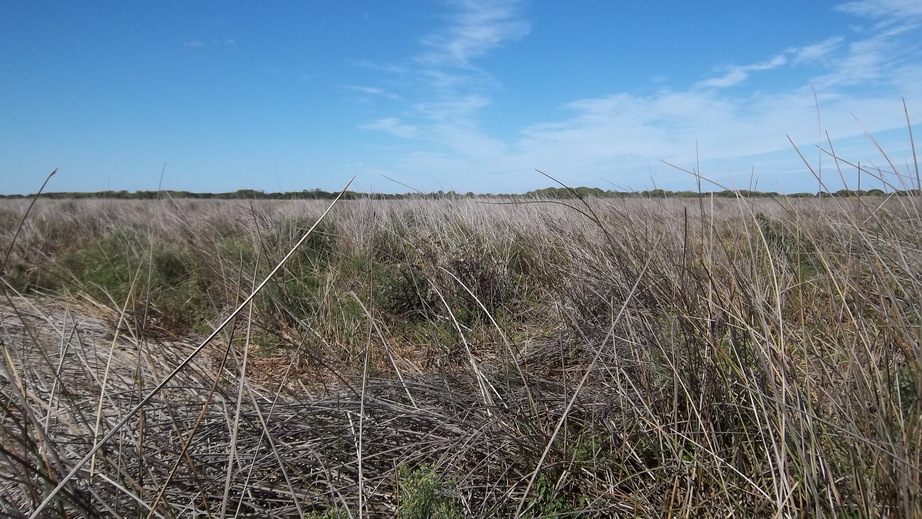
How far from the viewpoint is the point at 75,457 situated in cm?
135

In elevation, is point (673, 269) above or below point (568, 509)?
above

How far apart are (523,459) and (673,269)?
2.90ft

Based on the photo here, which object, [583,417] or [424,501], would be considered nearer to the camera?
[424,501]

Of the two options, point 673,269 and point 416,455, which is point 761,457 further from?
point 416,455

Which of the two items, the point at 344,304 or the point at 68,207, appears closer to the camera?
the point at 344,304

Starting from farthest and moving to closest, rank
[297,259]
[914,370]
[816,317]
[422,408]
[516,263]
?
1. [297,259]
2. [516,263]
3. [422,408]
4. [816,317]
5. [914,370]

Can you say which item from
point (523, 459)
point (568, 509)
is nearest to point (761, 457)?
point (568, 509)

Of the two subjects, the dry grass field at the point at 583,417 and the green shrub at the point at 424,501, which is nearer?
the dry grass field at the point at 583,417

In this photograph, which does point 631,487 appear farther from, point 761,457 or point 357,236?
point 357,236

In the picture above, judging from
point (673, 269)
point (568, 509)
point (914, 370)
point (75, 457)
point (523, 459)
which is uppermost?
point (673, 269)

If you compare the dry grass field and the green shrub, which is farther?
the green shrub

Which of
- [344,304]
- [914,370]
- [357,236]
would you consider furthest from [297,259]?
→ [914,370]

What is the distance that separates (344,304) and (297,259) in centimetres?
135

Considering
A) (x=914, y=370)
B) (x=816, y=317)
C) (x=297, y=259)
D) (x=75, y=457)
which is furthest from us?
(x=297, y=259)
